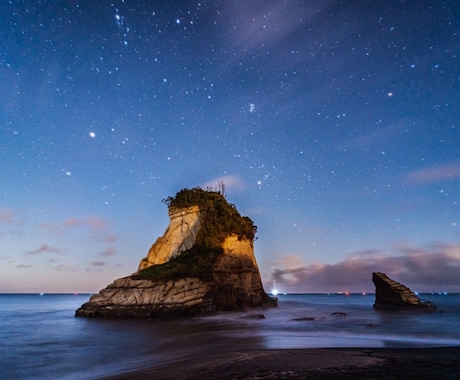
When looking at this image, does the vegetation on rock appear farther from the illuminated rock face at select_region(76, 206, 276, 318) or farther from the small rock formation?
the small rock formation

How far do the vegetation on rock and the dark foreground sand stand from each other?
976 inches

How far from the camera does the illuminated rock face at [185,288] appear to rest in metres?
33.6

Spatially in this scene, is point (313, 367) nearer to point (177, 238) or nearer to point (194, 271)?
point (194, 271)

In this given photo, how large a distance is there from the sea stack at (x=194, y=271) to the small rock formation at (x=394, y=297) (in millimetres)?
17037

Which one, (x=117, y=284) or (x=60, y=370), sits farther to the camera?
(x=117, y=284)

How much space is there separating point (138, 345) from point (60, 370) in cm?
511

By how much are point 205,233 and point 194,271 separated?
724 centimetres

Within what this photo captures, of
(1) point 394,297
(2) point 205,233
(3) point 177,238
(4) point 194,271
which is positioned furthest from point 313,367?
(1) point 394,297

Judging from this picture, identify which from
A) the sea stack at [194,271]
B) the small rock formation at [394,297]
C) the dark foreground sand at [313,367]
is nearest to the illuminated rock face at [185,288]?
the sea stack at [194,271]

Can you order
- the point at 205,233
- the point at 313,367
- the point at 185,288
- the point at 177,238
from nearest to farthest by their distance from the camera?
the point at 313,367 < the point at 185,288 < the point at 205,233 < the point at 177,238

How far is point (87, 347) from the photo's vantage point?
762 inches

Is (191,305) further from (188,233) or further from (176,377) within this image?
(176,377)

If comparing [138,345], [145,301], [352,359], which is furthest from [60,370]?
[145,301]

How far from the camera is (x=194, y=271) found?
120 ft
